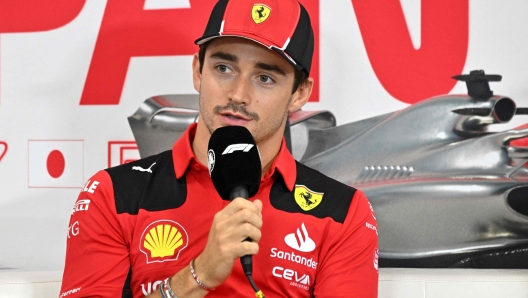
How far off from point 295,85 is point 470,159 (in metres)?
0.67

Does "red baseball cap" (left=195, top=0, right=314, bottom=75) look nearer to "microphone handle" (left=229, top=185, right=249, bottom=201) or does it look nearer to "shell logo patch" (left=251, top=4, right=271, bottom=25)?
"shell logo patch" (left=251, top=4, right=271, bottom=25)

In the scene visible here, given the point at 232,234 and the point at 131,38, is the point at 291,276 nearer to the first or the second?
the point at 232,234

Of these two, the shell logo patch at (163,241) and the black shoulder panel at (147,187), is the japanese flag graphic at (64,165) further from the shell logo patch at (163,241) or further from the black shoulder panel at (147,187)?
the shell logo patch at (163,241)

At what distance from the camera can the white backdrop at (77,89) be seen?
1.92 m

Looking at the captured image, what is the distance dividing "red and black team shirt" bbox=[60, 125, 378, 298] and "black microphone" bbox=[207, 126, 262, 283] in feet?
1.07

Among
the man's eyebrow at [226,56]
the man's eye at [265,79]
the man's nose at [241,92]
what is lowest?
the man's nose at [241,92]

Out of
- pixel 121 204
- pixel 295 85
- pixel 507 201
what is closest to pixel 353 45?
pixel 295 85

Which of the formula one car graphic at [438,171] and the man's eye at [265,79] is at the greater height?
the man's eye at [265,79]

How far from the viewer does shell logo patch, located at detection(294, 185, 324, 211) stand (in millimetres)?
1505

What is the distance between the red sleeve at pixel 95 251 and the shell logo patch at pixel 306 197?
409 millimetres

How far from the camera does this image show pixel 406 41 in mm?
1908

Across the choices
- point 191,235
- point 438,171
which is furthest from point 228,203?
point 438,171

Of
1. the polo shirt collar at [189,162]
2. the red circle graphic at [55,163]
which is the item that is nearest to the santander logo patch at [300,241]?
the polo shirt collar at [189,162]

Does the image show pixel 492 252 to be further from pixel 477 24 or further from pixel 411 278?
pixel 477 24
